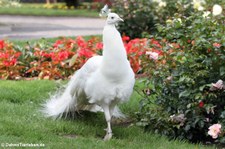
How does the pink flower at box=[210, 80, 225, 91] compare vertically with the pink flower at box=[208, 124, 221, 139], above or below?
above

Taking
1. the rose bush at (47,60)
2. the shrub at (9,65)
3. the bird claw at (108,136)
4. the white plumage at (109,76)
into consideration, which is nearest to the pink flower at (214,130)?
the white plumage at (109,76)

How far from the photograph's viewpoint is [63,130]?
16.8 ft

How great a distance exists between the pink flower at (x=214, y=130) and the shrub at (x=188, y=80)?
0.19m

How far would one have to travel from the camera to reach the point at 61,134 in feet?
16.5

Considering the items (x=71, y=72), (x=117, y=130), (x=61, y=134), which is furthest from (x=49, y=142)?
(x=71, y=72)

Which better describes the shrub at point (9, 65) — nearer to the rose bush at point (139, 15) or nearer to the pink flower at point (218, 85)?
the pink flower at point (218, 85)

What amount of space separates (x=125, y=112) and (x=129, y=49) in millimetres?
2922

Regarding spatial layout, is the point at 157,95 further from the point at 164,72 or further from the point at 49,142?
the point at 49,142

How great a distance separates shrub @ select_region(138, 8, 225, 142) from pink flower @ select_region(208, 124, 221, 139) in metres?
0.19

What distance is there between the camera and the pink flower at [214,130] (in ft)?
15.5

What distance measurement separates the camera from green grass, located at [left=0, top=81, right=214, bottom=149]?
467 cm

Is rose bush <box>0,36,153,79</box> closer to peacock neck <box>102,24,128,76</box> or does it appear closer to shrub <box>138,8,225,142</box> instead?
shrub <box>138,8,225,142</box>

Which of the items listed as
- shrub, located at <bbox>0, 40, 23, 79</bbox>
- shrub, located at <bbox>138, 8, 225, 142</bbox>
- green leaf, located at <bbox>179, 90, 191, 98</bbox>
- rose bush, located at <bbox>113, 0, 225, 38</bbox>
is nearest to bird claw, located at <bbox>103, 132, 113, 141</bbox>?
shrub, located at <bbox>138, 8, 225, 142</bbox>

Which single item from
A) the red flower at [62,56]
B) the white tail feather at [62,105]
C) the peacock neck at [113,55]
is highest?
the peacock neck at [113,55]
